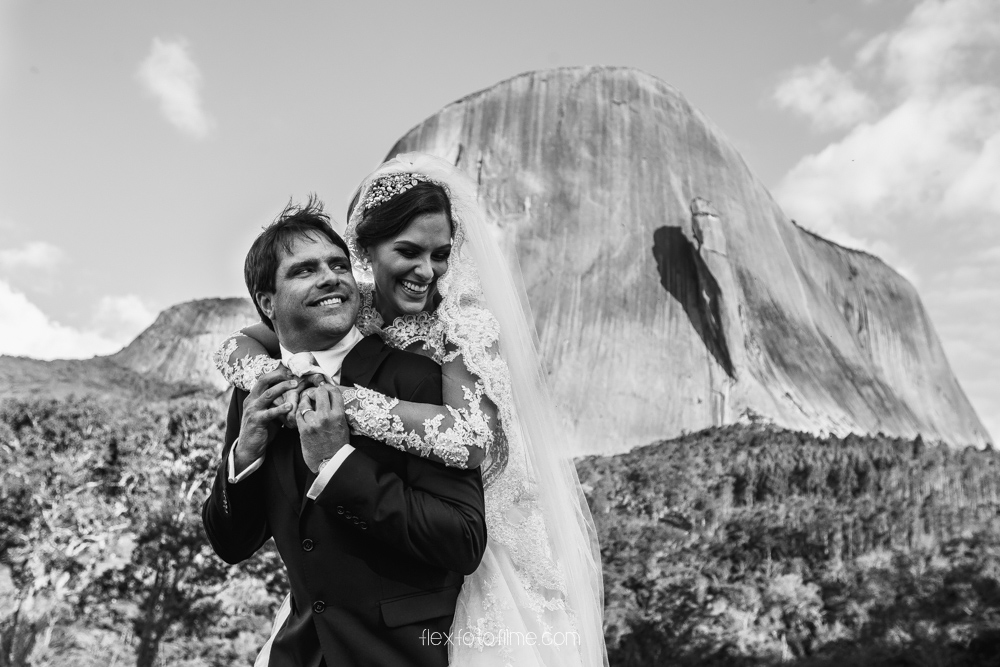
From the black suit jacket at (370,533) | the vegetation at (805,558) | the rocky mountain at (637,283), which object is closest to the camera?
the black suit jacket at (370,533)

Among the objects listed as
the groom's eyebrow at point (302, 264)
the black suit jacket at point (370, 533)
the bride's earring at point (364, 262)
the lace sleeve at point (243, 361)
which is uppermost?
the bride's earring at point (364, 262)

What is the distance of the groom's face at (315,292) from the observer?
6.55ft

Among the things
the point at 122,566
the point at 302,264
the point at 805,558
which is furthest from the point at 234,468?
the point at 805,558

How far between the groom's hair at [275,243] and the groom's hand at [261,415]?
9.3 inches

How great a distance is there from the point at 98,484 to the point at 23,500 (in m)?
0.80

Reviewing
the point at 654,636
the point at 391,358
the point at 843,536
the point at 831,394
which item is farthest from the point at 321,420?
the point at 831,394

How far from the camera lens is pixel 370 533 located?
1.82m

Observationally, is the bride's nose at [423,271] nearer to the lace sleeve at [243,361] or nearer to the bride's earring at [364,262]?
the bride's earring at [364,262]

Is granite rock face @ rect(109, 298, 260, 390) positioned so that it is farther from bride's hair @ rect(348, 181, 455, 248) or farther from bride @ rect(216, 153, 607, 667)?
bride's hair @ rect(348, 181, 455, 248)

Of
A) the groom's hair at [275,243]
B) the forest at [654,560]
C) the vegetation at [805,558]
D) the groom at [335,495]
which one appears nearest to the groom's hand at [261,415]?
the groom at [335,495]

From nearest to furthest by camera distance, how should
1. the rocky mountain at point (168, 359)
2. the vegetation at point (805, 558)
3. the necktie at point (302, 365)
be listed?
the necktie at point (302, 365) → the vegetation at point (805, 558) → the rocky mountain at point (168, 359)

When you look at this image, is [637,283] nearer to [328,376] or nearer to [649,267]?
[649,267]

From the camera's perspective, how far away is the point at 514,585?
7.12 ft

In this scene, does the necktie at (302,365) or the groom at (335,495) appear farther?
the necktie at (302,365)
